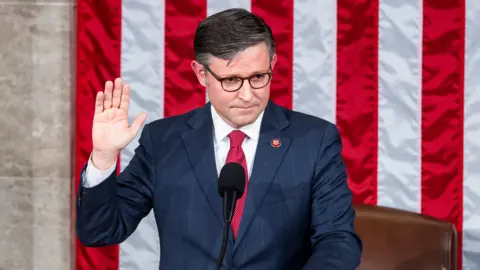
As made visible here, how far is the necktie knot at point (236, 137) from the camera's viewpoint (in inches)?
75.0

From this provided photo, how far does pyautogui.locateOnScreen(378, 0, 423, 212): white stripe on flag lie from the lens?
3.14 m

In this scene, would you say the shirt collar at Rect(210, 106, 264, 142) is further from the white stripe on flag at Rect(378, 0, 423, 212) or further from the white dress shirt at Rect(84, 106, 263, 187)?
the white stripe on flag at Rect(378, 0, 423, 212)

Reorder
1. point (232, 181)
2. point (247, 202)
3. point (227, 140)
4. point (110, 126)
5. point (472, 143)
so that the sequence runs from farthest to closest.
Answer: point (472, 143), point (227, 140), point (247, 202), point (110, 126), point (232, 181)

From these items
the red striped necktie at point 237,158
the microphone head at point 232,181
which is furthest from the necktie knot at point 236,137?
the microphone head at point 232,181

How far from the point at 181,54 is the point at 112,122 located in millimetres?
1493

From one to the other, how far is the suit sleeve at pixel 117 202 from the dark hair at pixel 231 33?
1.12ft

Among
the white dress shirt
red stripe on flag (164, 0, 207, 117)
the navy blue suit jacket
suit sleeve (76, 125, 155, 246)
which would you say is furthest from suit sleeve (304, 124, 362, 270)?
red stripe on flag (164, 0, 207, 117)

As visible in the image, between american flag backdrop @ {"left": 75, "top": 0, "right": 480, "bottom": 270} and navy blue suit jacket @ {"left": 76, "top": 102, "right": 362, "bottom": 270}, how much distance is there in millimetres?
1210

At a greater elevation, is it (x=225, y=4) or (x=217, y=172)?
(x=225, y=4)

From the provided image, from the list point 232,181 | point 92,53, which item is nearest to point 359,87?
point 92,53

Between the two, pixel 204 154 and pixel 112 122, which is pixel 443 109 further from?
pixel 112 122

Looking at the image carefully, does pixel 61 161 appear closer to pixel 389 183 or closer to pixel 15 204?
pixel 15 204

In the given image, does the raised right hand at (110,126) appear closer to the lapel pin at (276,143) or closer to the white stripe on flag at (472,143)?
the lapel pin at (276,143)

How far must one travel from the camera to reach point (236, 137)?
1.91 meters
